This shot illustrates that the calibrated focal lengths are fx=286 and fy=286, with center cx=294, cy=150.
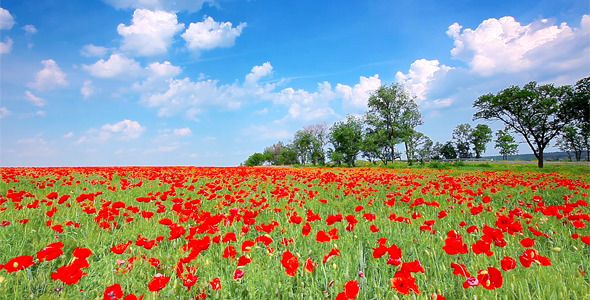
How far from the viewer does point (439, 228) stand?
A: 186 inches

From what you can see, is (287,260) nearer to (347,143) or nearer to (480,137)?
(347,143)

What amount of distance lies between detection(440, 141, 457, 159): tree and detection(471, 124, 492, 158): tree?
7.74 m

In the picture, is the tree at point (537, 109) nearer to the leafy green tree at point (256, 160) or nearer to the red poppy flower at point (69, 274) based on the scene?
the red poppy flower at point (69, 274)

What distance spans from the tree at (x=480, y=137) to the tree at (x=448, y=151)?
25.4ft

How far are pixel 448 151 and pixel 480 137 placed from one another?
13229mm

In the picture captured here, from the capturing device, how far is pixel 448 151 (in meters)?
93.2

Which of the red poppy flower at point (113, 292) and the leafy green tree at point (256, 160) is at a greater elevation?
the leafy green tree at point (256, 160)

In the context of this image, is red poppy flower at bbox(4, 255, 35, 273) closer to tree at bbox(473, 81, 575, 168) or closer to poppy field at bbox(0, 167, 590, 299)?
poppy field at bbox(0, 167, 590, 299)

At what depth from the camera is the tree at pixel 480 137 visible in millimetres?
79312

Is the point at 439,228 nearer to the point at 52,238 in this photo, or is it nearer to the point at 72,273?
the point at 72,273

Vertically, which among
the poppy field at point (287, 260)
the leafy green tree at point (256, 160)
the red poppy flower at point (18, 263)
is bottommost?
the poppy field at point (287, 260)

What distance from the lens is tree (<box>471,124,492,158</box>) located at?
79312 mm

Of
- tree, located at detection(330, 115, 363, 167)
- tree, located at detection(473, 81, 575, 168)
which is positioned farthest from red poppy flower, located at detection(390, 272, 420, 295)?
tree, located at detection(330, 115, 363, 167)

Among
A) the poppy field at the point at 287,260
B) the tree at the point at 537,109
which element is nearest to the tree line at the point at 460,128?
the tree at the point at 537,109
